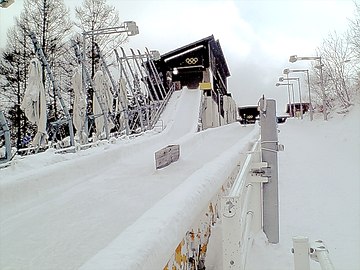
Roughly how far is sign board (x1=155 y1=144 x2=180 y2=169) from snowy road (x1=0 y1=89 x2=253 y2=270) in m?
0.10

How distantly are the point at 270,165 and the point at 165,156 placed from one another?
2.01 m

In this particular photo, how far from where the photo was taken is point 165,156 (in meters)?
5.64

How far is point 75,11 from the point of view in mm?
22938

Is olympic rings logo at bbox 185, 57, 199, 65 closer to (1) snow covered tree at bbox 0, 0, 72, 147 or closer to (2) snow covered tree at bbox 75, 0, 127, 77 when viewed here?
(2) snow covered tree at bbox 75, 0, 127, 77

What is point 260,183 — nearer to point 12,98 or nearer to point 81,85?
point 81,85

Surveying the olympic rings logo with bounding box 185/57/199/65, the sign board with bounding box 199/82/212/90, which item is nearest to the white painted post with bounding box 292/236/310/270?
the sign board with bounding box 199/82/212/90

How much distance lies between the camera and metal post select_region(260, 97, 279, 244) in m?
3.71

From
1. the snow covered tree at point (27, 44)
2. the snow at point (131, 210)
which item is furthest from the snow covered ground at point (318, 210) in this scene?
the snow covered tree at point (27, 44)

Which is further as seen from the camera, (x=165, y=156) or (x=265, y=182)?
(x=165, y=156)

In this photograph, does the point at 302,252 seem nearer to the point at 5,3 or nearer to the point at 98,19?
the point at 5,3

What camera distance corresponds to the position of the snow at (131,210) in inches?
55.5

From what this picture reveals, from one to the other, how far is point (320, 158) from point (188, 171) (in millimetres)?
6493

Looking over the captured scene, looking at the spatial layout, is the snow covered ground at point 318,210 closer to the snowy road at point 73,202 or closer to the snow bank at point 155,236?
the snowy road at point 73,202

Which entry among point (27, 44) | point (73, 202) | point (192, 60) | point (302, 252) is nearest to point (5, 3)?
point (73, 202)
